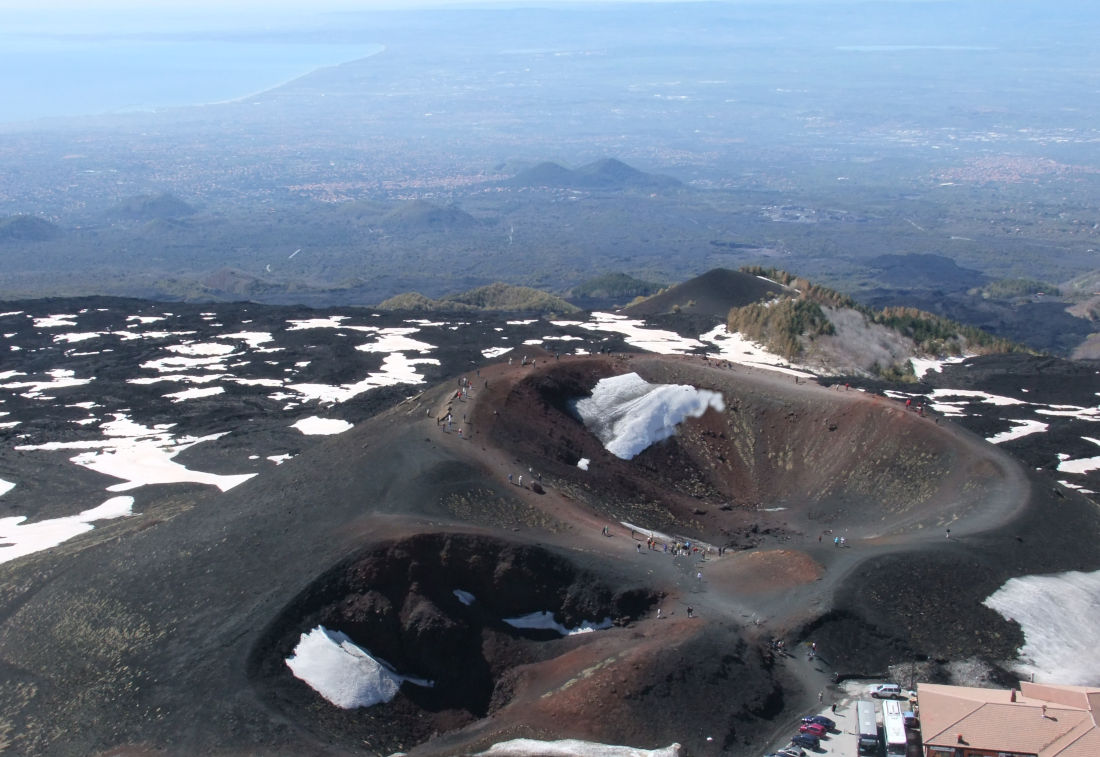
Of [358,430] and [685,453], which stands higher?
[358,430]

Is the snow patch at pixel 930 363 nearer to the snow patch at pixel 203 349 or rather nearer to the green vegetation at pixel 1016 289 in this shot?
the snow patch at pixel 203 349

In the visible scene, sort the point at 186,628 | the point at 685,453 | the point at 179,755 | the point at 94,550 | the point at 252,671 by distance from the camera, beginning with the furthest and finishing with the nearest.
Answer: the point at 685,453, the point at 94,550, the point at 186,628, the point at 252,671, the point at 179,755

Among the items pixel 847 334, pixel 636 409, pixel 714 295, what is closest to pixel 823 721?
pixel 636 409

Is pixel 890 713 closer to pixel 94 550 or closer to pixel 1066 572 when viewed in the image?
pixel 1066 572

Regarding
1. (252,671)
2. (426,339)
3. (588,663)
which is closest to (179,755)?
(252,671)

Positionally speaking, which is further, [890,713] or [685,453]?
[685,453]

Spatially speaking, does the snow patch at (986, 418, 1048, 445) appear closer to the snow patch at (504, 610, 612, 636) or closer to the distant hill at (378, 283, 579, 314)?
the snow patch at (504, 610, 612, 636)
